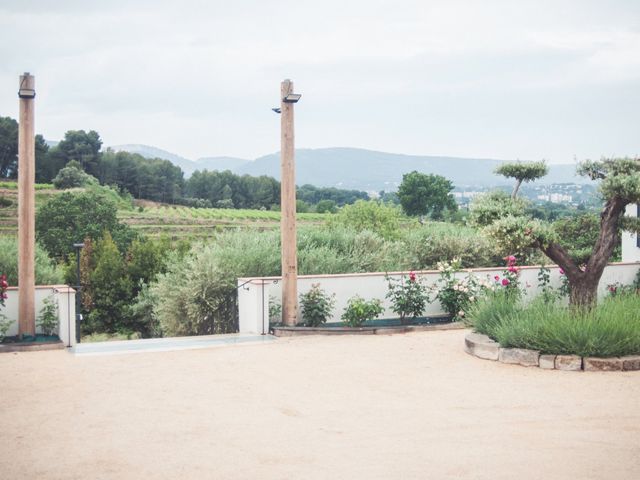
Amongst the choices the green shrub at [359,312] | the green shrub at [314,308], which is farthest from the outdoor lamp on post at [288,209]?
the green shrub at [359,312]

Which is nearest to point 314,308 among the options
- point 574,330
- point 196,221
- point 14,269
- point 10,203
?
point 574,330

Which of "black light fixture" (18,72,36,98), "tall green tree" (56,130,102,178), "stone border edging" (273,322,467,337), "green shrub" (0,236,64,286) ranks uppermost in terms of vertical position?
"tall green tree" (56,130,102,178)

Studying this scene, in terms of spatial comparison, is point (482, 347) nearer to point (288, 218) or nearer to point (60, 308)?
point (288, 218)

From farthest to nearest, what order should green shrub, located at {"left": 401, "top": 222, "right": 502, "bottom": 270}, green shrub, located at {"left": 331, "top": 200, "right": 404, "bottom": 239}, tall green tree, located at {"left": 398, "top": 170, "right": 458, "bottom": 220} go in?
tall green tree, located at {"left": 398, "top": 170, "right": 458, "bottom": 220} < green shrub, located at {"left": 331, "top": 200, "right": 404, "bottom": 239} < green shrub, located at {"left": 401, "top": 222, "right": 502, "bottom": 270}

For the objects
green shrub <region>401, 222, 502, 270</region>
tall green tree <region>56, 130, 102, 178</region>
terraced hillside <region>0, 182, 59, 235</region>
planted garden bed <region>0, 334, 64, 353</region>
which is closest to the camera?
planted garden bed <region>0, 334, 64, 353</region>

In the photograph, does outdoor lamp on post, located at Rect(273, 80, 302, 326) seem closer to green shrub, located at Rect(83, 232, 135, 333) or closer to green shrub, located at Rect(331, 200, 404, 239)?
green shrub, located at Rect(83, 232, 135, 333)

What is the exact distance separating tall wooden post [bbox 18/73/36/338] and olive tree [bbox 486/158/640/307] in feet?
23.0

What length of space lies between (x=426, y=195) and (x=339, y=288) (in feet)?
216

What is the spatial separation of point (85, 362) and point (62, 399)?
215 centimetres

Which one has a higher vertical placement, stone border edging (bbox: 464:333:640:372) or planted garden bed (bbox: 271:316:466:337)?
planted garden bed (bbox: 271:316:466:337)

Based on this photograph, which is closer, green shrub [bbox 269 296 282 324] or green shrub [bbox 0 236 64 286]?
green shrub [bbox 269 296 282 324]

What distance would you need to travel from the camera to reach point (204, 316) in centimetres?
1367

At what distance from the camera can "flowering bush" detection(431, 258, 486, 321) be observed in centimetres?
1331

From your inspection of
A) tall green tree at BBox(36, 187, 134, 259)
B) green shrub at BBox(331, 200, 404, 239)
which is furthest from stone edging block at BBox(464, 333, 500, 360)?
tall green tree at BBox(36, 187, 134, 259)
